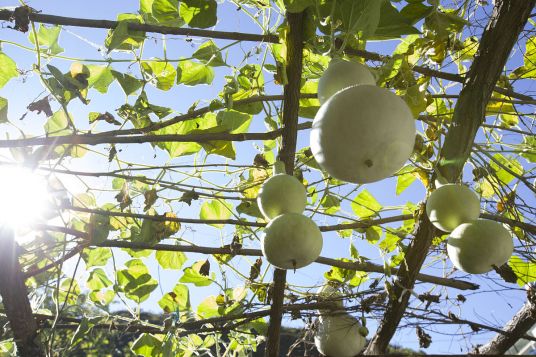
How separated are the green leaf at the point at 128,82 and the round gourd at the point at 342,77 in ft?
2.01

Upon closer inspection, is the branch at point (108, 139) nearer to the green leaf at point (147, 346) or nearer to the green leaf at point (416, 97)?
the green leaf at point (416, 97)

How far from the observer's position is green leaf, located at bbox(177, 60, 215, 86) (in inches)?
51.8

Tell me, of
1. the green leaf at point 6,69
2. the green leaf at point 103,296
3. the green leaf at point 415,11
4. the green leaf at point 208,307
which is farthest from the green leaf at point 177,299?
the green leaf at point 415,11

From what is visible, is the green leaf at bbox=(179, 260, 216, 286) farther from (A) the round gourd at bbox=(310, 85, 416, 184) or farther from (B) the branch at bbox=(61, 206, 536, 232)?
(A) the round gourd at bbox=(310, 85, 416, 184)

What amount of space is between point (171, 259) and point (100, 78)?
2.27 ft

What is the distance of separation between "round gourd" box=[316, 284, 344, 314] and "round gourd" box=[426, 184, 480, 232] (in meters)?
0.44

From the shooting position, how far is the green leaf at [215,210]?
1.58 meters

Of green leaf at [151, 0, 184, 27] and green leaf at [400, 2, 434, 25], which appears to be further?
green leaf at [151, 0, 184, 27]

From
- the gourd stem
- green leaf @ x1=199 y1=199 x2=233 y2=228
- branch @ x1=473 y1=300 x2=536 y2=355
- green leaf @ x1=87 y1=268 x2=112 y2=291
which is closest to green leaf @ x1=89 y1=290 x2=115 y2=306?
green leaf @ x1=87 y1=268 x2=112 y2=291

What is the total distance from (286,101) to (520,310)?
1046mm

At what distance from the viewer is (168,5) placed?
1.17 meters

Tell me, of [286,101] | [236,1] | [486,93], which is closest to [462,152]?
[486,93]

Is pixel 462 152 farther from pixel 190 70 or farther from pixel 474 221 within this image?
pixel 190 70

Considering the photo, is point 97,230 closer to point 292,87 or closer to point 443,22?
point 292,87
